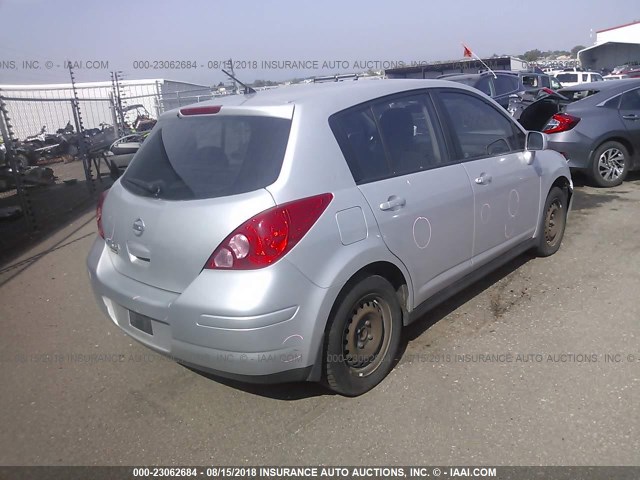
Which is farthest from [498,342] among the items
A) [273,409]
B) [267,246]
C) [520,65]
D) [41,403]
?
[520,65]

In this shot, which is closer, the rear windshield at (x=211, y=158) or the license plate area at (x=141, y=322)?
the rear windshield at (x=211, y=158)

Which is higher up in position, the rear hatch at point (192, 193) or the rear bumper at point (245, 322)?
the rear hatch at point (192, 193)

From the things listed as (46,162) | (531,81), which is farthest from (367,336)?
(531,81)

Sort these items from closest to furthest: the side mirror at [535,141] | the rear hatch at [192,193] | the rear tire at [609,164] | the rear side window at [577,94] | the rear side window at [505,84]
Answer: the rear hatch at [192,193]
the side mirror at [535,141]
the rear tire at [609,164]
the rear side window at [577,94]
the rear side window at [505,84]

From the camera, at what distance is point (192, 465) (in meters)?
2.58

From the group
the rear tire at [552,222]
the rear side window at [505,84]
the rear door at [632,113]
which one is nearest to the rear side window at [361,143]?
the rear tire at [552,222]

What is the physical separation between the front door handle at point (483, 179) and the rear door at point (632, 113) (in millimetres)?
4957

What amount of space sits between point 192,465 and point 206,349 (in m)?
0.57

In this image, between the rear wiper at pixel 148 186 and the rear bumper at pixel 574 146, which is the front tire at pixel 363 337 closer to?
the rear wiper at pixel 148 186

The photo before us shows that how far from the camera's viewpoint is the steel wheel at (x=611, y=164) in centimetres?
757

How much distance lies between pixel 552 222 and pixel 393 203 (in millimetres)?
2628

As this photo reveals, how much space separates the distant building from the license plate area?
65.4 m

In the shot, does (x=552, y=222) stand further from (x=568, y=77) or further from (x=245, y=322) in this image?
(x=568, y=77)

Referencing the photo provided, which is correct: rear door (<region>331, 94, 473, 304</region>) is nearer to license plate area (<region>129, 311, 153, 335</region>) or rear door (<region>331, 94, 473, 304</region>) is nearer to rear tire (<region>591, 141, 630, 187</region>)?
license plate area (<region>129, 311, 153, 335</region>)
